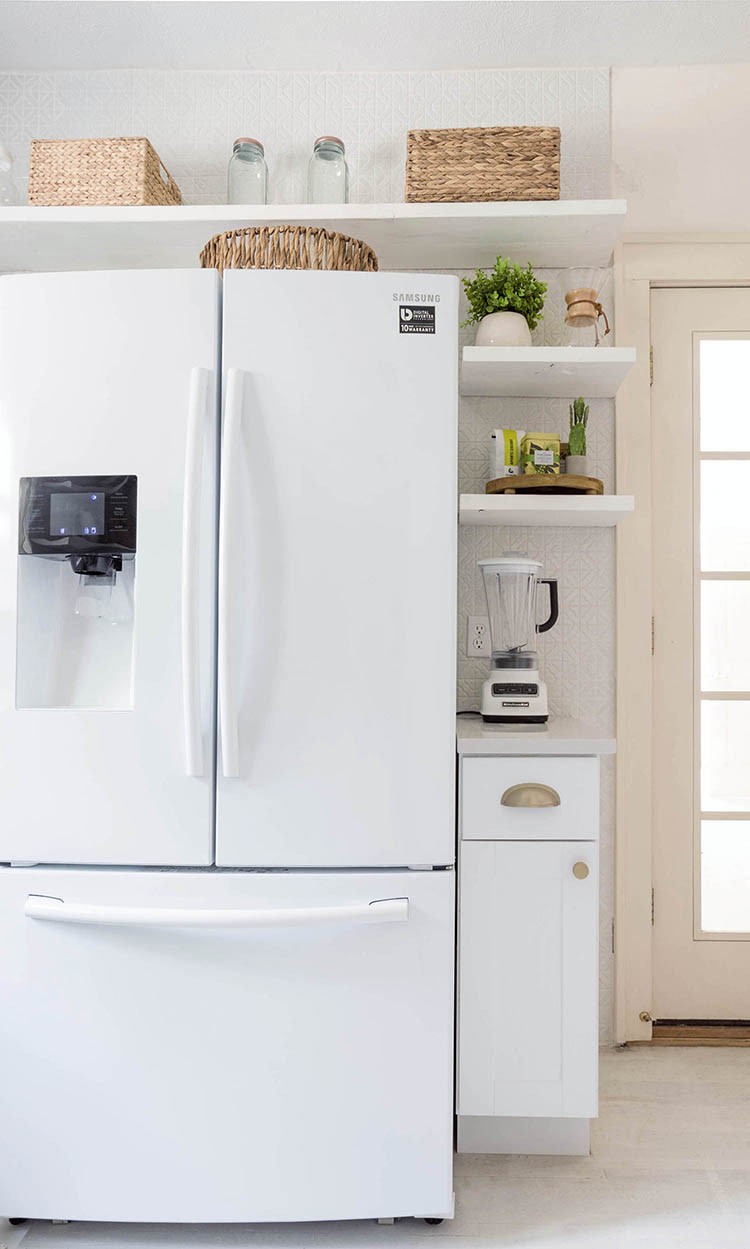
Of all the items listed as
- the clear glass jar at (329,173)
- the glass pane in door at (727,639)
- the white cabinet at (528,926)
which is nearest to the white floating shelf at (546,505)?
the glass pane in door at (727,639)

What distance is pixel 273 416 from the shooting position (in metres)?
1.51

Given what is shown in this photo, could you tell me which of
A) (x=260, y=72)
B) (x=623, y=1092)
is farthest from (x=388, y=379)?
(x=623, y=1092)

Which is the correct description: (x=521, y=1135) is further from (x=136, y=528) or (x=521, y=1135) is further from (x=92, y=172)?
(x=92, y=172)

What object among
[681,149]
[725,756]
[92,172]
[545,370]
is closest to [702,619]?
[725,756]

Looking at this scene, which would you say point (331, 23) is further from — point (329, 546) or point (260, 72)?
point (329, 546)

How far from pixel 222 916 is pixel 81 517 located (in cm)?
75

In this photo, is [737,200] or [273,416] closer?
[273,416]

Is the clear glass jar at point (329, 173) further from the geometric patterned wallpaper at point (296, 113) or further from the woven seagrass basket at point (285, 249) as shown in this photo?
the woven seagrass basket at point (285, 249)

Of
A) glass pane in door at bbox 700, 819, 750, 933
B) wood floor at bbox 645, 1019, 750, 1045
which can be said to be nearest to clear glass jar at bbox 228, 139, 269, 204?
glass pane in door at bbox 700, 819, 750, 933

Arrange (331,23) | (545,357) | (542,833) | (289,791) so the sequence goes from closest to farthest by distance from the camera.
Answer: (289,791)
(542,833)
(545,357)
(331,23)

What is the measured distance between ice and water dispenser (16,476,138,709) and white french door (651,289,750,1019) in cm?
149

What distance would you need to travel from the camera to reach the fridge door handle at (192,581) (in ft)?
4.77

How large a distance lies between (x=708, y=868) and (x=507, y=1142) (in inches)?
37.4

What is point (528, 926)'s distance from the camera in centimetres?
174
